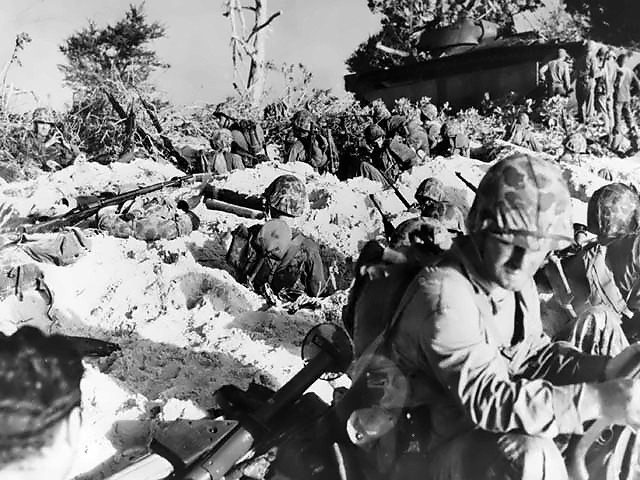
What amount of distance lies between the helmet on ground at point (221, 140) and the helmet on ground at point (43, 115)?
6.65 ft

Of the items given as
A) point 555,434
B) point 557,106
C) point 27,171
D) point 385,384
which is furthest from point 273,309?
point 557,106

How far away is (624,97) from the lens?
11641 millimetres

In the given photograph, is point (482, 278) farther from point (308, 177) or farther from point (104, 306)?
point (308, 177)

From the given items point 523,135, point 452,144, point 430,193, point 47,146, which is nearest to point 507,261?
point 430,193

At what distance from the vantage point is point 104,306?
16.0ft

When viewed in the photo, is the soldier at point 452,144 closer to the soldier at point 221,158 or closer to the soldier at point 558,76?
the soldier at point 221,158

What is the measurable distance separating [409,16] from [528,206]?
50.9 feet

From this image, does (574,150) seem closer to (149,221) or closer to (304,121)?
(304,121)

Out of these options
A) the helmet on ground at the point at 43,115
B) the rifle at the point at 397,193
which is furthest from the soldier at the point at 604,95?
the helmet on ground at the point at 43,115

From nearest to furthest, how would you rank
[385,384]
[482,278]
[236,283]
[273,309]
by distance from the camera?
[482,278] < [385,384] < [273,309] < [236,283]

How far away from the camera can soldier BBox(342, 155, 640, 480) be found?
61.1 inches

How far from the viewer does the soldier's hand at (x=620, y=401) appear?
153 cm

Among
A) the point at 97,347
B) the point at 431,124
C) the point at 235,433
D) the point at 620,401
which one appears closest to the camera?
the point at 620,401

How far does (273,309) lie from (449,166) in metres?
3.22
